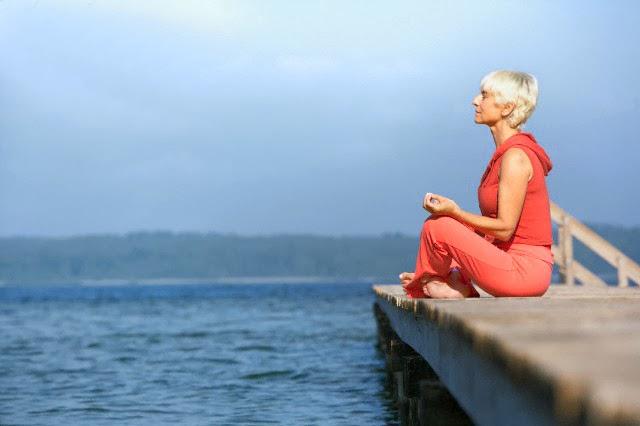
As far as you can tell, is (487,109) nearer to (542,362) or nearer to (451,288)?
(451,288)

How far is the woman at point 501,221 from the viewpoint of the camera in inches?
173

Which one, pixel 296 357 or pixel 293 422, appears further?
pixel 296 357

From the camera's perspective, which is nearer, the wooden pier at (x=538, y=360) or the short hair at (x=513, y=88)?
the wooden pier at (x=538, y=360)

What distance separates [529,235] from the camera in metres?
4.61

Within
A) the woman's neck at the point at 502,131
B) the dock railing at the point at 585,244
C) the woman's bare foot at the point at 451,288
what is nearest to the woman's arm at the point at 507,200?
the woman's neck at the point at 502,131

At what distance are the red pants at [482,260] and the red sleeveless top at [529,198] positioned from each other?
0.21ft

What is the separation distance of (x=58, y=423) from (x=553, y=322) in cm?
643

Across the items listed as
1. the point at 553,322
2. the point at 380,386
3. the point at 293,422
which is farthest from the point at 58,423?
the point at 553,322

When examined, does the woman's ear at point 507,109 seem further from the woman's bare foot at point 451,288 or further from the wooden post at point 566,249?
the wooden post at point 566,249

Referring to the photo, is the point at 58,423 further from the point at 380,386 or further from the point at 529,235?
the point at 529,235

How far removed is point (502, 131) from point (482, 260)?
2.01 ft

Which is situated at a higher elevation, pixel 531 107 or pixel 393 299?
pixel 531 107

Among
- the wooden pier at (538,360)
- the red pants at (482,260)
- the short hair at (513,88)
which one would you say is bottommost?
the wooden pier at (538,360)

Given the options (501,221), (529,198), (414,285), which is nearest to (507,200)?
(501,221)
